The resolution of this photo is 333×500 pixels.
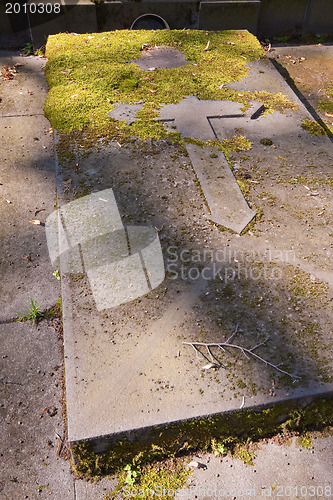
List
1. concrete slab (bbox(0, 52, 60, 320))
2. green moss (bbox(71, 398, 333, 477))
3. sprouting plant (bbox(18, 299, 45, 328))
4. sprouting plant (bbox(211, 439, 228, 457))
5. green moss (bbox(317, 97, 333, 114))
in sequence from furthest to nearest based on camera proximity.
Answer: green moss (bbox(317, 97, 333, 114)) < concrete slab (bbox(0, 52, 60, 320)) < sprouting plant (bbox(18, 299, 45, 328)) < sprouting plant (bbox(211, 439, 228, 457)) < green moss (bbox(71, 398, 333, 477))

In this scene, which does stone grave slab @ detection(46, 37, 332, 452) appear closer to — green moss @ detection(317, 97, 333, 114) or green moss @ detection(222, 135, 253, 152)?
→ green moss @ detection(222, 135, 253, 152)

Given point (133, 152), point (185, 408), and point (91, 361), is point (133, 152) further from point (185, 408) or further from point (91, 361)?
point (185, 408)

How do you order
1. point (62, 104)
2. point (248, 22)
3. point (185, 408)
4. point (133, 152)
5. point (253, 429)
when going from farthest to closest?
point (248, 22), point (62, 104), point (133, 152), point (253, 429), point (185, 408)

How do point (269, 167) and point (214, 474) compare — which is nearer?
point (214, 474)

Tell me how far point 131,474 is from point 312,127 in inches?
115

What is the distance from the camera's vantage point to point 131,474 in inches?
76.9

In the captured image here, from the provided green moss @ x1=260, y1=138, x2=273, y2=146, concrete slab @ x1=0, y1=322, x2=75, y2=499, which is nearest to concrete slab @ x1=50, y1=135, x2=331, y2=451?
concrete slab @ x1=0, y1=322, x2=75, y2=499

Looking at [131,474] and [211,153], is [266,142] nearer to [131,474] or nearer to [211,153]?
[211,153]

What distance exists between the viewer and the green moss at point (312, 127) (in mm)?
3454

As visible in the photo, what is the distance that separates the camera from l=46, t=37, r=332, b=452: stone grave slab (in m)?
1.94

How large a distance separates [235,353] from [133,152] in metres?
1.84

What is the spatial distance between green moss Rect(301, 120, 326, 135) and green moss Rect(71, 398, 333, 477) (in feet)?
7.46

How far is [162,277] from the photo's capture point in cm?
240

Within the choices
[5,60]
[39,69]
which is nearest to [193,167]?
[39,69]
